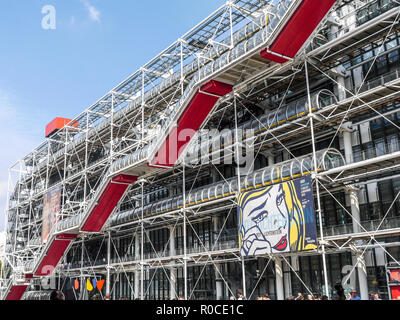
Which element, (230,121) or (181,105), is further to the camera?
(230,121)

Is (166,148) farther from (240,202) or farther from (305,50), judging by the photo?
(305,50)

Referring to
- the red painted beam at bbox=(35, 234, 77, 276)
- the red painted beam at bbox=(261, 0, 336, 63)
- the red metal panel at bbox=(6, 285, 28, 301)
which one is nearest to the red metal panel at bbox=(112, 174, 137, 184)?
the red painted beam at bbox=(35, 234, 77, 276)

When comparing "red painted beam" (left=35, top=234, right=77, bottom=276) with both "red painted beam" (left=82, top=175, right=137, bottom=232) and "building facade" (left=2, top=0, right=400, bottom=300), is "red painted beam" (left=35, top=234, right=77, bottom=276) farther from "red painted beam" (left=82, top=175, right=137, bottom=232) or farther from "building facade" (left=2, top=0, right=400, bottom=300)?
"red painted beam" (left=82, top=175, right=137, bottom=232)

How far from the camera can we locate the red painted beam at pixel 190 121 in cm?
1894

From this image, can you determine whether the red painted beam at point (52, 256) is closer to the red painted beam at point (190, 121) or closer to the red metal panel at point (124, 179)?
the red metal panel at point (124, 179)

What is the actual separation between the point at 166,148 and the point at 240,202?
448 cm

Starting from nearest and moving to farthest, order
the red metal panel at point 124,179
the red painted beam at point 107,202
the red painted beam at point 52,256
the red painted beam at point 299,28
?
1. the red painted beam at point 299,28
2. the red metal panel at point 124,179
3. the red painted beam at point 107,202
4. the red painted beam at point 52,256

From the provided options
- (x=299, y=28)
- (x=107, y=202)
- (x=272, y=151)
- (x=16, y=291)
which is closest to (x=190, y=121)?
(x=272, y=151)

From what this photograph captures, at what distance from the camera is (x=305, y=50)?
55.0 feet

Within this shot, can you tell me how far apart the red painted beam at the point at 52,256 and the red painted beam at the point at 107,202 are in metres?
3.97

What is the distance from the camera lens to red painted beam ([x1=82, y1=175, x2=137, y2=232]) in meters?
23.8

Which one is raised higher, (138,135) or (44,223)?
(138,135)

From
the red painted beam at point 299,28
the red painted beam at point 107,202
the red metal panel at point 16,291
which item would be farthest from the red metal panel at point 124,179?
the red metal panel at point 16,291
